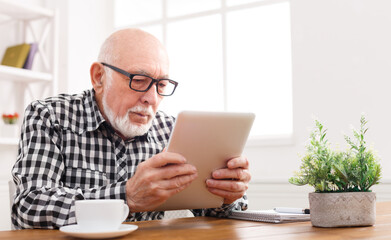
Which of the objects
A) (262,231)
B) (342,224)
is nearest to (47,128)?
(262,231)

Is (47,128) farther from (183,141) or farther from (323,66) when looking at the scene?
(323,66)

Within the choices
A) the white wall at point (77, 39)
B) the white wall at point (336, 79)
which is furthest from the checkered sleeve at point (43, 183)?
the white wall at point (77, 39)

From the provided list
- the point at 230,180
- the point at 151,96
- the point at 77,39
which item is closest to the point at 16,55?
the point at 77,39

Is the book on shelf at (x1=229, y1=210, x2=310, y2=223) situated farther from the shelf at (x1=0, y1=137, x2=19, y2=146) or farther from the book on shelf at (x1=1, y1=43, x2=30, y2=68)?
the book on shelf at (x1=1, y1=43, x2=30, y2=68)

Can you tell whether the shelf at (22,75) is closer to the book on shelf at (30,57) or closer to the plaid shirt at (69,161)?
the book on shelf at (30,57)

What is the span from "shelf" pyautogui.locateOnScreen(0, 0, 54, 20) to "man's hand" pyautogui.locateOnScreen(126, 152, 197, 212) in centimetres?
218

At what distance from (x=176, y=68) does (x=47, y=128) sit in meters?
1.95

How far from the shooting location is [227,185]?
1328mm

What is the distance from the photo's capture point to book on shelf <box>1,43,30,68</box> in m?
3.10

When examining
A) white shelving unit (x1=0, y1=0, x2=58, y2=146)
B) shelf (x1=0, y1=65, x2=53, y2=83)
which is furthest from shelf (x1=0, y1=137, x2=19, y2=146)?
shelf (x1=0, y1=65, x2=53, y2=83)

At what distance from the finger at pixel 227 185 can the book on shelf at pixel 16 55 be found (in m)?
2.20

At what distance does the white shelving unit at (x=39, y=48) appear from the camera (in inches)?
124

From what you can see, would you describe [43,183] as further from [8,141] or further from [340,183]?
[8,141]

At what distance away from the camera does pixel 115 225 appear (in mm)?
973
